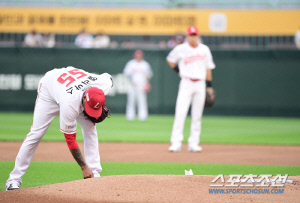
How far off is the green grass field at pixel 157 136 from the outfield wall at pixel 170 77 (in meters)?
0.57

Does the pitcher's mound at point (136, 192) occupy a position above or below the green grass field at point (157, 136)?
above

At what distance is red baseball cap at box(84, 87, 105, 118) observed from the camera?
208 inches

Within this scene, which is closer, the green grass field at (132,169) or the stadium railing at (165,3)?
the green grass field at (132,169)

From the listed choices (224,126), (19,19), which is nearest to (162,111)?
(224,126)

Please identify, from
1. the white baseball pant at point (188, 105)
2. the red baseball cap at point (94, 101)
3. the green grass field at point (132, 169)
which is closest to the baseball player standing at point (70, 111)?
the red baseball cap at point (94, 101)

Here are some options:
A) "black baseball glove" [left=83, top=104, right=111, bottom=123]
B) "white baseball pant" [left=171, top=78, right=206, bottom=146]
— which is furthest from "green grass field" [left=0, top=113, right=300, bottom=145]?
"black baseball glove" [left=83, top=104, right=111, bottom=123]

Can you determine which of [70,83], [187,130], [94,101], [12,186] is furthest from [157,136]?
[94,101]

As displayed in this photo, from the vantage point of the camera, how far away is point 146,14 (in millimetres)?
20250

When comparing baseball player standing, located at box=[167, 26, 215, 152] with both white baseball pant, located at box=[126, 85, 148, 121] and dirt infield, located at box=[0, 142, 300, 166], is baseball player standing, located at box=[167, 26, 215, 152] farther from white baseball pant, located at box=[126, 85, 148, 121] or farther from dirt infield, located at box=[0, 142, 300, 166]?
white baseball pant, located at box=[126, 85, 148, 121]

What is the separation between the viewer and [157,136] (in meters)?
12.1

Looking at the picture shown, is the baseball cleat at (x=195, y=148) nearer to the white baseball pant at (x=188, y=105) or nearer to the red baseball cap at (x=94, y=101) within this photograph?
the white baseball pant at (x=188, y=105)

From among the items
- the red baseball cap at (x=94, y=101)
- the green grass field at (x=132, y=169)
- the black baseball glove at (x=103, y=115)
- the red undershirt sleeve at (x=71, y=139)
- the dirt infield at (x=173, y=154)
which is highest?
the red baseball cap at (x=94, y=101)

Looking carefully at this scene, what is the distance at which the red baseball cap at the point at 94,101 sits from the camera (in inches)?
208

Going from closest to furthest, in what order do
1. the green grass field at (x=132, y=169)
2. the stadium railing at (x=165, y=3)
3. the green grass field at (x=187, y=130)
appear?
the green grass field at (x=132, y=169), the green grass field at (x=187, y=130), the stadium railing at (x=165, y=3)
